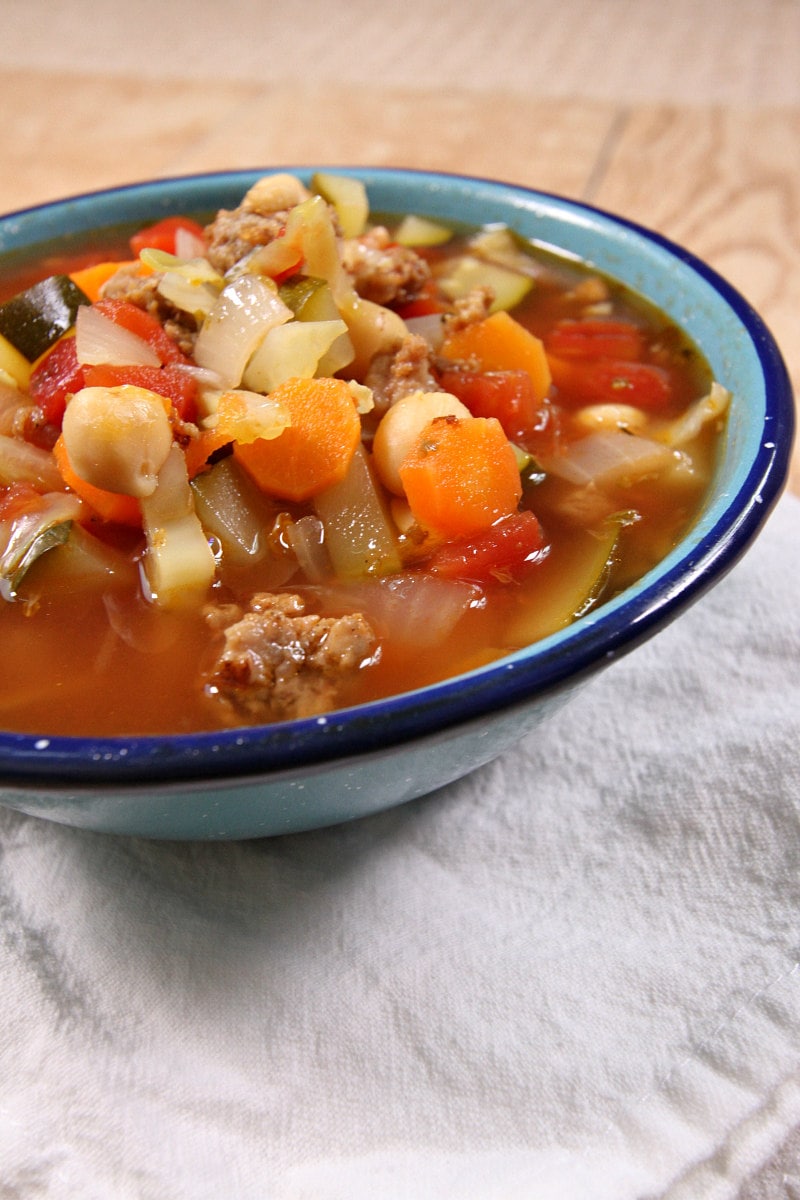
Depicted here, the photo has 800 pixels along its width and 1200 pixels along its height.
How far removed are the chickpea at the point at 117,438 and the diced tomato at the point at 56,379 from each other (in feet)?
0.72

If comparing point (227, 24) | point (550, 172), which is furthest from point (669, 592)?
point (227, 24)

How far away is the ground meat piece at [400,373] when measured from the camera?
227cm

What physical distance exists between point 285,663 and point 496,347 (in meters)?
0.94

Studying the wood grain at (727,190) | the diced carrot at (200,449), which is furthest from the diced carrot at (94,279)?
the wood grain at (727,190)

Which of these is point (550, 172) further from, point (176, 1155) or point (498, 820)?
point (176, 1155)

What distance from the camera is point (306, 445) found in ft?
6.70

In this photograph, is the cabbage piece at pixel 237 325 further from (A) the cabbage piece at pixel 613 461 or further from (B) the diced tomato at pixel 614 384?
(B) the diced tomato at pixel 614 384

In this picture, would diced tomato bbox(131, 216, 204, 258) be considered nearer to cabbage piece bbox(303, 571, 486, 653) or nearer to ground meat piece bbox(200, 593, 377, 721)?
cabbage piece bbox(303, 571, 486, 653)

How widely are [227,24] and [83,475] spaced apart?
524 cm

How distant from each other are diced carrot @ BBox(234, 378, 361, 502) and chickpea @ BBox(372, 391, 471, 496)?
0.07 meters

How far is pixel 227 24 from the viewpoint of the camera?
6383 millimetres

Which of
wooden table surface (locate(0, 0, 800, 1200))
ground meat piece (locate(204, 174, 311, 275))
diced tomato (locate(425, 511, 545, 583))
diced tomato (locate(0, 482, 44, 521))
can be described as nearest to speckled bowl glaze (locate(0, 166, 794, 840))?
diced tomato (locate(425, 511, 545, 583))

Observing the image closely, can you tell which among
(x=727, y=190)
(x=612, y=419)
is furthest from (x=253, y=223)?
(x=727, y=190)

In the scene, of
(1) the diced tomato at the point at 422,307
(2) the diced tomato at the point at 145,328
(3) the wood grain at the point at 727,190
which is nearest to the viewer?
(2) the diced tomato at the point at 145,328
